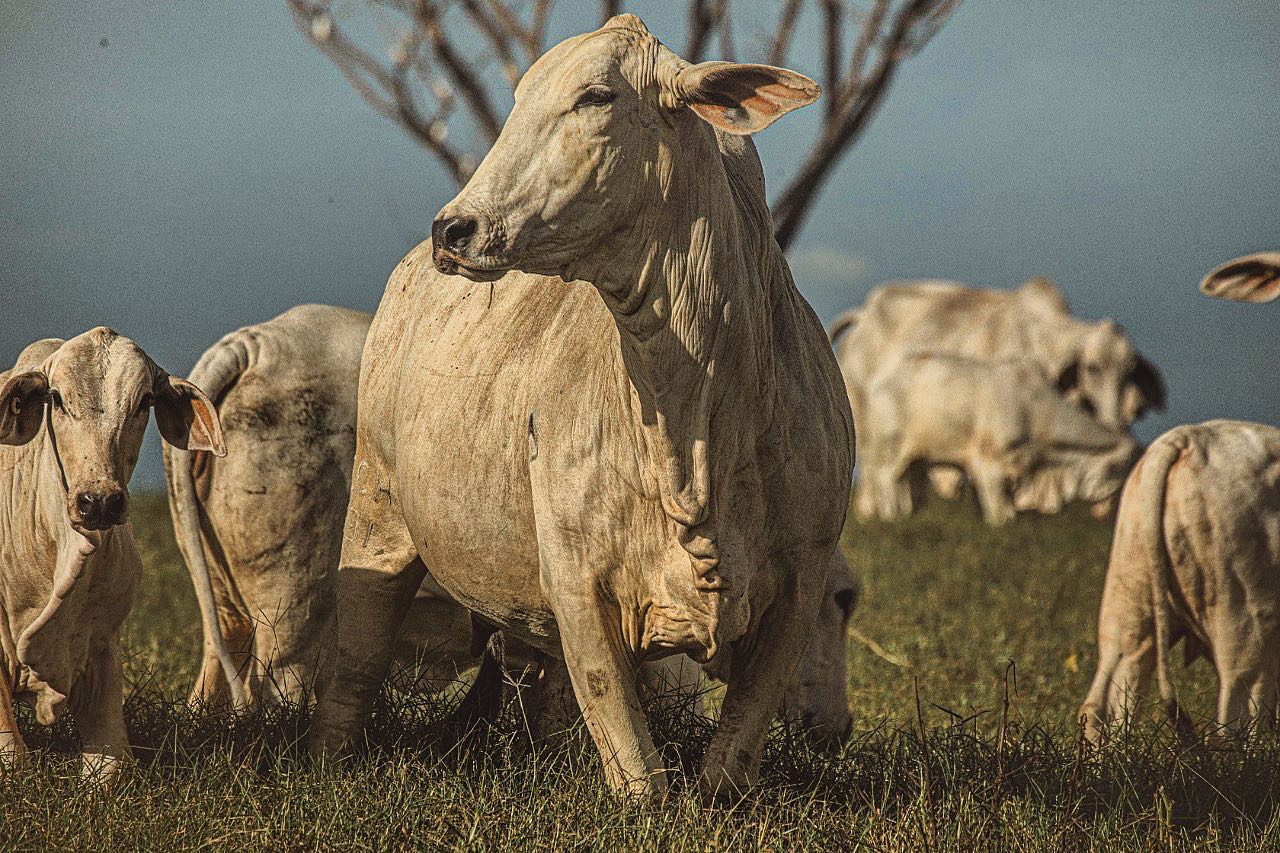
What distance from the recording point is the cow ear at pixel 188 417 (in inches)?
197

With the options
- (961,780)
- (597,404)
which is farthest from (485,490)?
(961,780)

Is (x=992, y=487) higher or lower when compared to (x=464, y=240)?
lower

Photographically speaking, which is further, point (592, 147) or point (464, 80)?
point (464, 80)

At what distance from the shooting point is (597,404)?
13.7ft

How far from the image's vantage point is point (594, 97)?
149 inches

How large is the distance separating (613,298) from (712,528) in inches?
24.4

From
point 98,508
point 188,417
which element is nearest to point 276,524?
point 188,417

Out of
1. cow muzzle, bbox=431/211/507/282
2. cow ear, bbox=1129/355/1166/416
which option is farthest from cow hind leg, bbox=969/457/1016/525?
cow muzzle, bbox=431/211/507/282

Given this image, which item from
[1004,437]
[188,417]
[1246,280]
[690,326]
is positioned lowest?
[1004,437]

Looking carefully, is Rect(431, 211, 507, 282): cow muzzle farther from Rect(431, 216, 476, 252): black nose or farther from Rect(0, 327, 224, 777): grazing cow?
Rect(0, 327, 224, 777): grazing cow

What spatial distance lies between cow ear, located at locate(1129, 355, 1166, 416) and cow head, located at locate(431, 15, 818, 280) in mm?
15962

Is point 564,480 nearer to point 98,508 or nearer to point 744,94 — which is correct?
point 744,94

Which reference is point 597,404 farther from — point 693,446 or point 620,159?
point 620,159

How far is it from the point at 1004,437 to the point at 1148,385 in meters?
3.47
